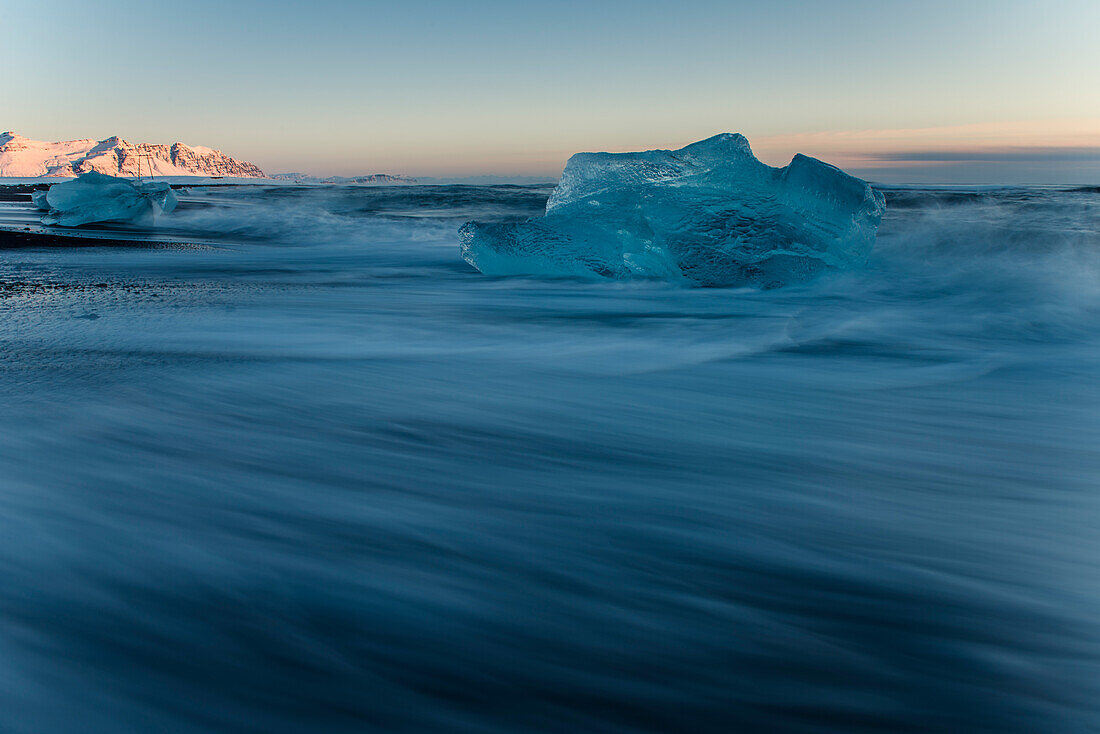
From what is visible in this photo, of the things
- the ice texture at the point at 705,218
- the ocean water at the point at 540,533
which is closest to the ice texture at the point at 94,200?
the ice texture at the point at 705,218

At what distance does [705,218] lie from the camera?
6.13 metres

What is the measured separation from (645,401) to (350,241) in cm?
949

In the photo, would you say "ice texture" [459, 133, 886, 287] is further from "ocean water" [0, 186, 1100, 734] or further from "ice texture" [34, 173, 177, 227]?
"ice texture" [34, 173, 177, 227]

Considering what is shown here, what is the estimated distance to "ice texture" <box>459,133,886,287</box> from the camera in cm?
611

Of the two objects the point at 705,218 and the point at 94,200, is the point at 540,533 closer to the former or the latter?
the point at 705,218

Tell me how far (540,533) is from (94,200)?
15.8 meters

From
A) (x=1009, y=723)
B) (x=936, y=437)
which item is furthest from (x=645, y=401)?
(x=1009, y=723)

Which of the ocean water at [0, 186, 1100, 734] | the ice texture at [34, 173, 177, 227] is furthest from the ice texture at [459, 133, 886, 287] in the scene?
the ice texture at [34, 173, 177, 227]

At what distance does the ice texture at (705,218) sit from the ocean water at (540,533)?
Answer: 2.32 metres

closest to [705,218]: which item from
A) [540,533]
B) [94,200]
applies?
[540,533]

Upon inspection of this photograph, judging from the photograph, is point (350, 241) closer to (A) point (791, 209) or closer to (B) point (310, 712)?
(A) point (791, 209)

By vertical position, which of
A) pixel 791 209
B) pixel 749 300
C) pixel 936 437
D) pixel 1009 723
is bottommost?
pixel 1009 723

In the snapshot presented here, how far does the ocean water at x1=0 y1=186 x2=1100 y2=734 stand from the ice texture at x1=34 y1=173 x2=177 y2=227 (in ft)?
39.0

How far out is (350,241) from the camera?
36.9 feet
